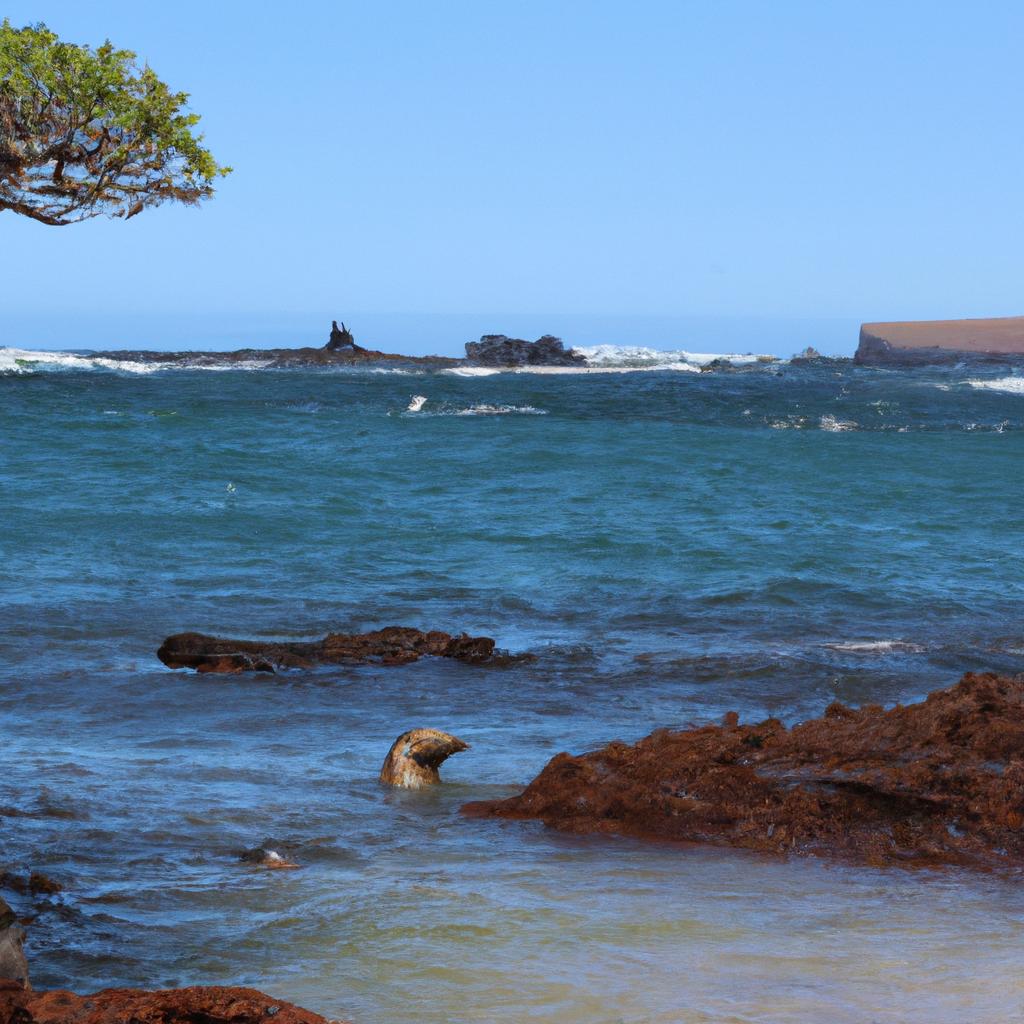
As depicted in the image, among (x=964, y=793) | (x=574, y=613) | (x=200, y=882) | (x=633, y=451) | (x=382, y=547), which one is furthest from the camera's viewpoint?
(x=633, y=451)

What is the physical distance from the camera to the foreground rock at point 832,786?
553cm

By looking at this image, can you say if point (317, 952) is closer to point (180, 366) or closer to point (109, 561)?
point (109, 561)

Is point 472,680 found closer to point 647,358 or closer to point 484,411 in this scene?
point 484,411

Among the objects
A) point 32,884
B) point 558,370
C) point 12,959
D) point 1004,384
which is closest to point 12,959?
point 12,959

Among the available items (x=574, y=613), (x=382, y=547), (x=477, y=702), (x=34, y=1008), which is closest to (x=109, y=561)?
(x=382, y=547)

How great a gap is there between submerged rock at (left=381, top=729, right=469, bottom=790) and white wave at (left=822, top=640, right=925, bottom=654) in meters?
4.99

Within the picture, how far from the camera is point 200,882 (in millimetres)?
4938

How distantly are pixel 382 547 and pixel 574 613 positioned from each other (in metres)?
A: 4.39

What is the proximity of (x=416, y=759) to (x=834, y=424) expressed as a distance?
23956mm

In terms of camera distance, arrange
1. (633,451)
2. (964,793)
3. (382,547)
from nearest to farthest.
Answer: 1. (964,793)
2. (382,547)
3. (633,451)

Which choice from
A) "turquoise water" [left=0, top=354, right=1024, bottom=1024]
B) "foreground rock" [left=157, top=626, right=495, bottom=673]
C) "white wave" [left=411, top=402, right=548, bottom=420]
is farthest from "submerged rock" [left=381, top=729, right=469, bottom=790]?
"white wave" [left=411, top=402, right=548, bottom=420]

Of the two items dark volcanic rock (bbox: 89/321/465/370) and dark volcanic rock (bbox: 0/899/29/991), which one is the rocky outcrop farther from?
dark volcanic rock (bbox: 0/899/29/991)

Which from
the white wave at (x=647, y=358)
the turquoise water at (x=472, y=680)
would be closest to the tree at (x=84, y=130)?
the turquoise water at (x=472, y=680)

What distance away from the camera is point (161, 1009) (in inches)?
135
